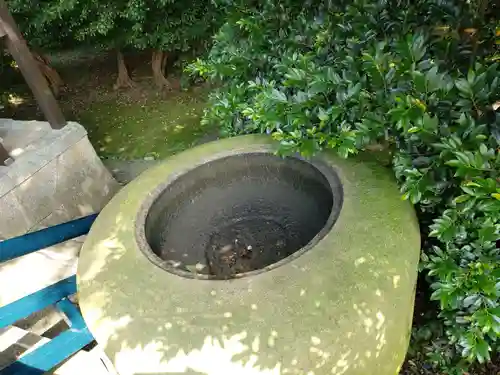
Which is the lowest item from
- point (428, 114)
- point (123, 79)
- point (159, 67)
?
point (123, 79)

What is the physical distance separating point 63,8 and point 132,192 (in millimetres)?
4088

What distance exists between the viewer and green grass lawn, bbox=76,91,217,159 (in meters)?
6.35

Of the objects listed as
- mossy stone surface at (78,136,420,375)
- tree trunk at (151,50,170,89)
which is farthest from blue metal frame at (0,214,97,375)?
tree trunk at (151,50,170,89)

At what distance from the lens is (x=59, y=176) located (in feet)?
15.5

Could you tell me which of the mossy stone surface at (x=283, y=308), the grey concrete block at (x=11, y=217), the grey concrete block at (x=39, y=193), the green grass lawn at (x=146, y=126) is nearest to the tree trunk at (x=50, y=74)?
the green grass lawn at (x=146, y=126)

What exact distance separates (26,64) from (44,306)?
264cm

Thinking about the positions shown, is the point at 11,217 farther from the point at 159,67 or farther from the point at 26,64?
the point at 159,67

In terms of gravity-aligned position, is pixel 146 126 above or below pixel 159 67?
below

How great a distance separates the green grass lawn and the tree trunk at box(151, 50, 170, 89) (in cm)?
33

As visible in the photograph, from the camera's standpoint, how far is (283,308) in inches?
78.2

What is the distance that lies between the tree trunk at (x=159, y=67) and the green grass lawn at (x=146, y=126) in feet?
1.07

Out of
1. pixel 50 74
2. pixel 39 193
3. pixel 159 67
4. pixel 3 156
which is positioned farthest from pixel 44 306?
pixel 50 74

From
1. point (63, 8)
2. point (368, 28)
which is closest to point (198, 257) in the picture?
point (368, 28)

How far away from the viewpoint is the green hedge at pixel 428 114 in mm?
2180
